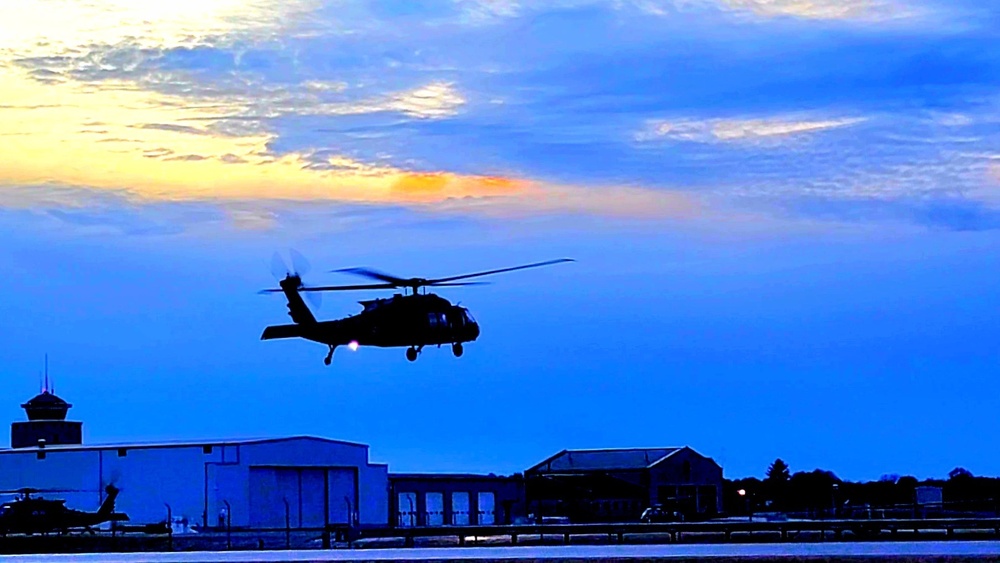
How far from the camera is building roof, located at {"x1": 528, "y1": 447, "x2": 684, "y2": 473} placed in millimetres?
104644

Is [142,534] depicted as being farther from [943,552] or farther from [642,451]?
[943,552]

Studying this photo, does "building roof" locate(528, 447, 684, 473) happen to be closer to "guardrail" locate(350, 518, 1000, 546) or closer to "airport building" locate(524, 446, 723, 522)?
"airport building" locate(524, 446, 723, 522)

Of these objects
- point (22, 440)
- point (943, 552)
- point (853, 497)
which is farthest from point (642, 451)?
point (943, 552)

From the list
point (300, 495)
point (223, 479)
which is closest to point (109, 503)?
point (223, 479)

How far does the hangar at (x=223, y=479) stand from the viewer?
79875 millimetres

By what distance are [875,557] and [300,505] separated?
61406 mm

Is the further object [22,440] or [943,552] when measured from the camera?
[22,440]

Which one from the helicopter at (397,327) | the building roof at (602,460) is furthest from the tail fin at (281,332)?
the building roof at (602,460)

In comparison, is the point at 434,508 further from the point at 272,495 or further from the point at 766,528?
the point at 766,528

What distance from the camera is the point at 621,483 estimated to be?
335 feet

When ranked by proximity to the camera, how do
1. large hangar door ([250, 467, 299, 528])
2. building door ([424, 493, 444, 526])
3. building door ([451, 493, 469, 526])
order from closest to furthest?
1. large hangar door ([250, 467, 299, 528])
2. building door ([424, 493, 444, 526])
3. building door ([451, 493, 469, 526])

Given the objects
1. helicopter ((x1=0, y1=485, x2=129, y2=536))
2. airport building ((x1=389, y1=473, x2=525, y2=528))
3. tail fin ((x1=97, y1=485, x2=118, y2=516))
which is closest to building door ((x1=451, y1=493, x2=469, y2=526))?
airport building ((x1=389, y1=473, x2=525, y2=528))

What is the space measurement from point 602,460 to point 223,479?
3276 cm

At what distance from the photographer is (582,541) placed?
57.2 m
